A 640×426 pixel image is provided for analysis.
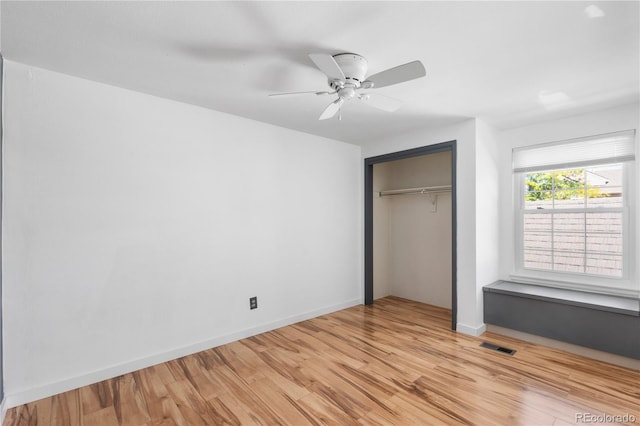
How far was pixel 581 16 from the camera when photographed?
164 centimetres

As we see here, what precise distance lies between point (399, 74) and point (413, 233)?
3.24 metres

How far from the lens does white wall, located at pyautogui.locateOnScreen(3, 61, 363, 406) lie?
2.15 metres

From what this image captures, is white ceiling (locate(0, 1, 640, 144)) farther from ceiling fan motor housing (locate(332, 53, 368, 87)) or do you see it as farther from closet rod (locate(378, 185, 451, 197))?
closet rod (locate(378, 185, 451, 197))

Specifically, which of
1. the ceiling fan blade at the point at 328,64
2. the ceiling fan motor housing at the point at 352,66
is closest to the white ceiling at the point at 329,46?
the ceiling fan motor housing at the point at 352,66

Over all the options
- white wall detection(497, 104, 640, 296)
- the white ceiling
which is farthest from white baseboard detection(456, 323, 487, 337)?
the white ceiling

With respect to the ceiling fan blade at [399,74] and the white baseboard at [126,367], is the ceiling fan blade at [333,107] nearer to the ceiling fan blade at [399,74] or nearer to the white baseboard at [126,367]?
the ceiling fan blade at [399,74]

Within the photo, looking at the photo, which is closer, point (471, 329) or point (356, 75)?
point (356, 75)

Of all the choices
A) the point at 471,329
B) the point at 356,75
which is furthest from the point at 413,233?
the point at 356,75

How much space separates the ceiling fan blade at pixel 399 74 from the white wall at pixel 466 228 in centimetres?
177

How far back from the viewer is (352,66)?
2002 millimetres

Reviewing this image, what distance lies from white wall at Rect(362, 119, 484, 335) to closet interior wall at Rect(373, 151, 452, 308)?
876 millimetres

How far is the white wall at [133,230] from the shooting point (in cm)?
215

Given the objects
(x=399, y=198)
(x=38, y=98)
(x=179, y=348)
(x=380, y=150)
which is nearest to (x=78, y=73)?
(x=38, y=98)

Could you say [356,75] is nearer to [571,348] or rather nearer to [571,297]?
[571,297]
